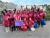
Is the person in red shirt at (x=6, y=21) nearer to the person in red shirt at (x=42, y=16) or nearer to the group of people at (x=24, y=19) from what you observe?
the group of people at (x=24, y=19)

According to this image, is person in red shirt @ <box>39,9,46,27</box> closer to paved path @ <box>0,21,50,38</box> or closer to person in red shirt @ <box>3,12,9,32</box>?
paved path @ <box>0,21,50,38</box>

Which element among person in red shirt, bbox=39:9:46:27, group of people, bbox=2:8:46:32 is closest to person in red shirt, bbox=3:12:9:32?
group of people, bbox=2:8:46:32

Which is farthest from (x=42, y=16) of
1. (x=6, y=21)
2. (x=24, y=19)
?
(x=6, y=21)

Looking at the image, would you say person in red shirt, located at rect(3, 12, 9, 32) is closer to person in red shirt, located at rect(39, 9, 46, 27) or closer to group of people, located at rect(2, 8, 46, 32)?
group of people, located at rect(2, 8, 46, 32)

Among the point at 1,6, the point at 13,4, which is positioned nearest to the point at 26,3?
the point at 13,4

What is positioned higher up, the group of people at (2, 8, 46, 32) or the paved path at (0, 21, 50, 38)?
the group of people at (2, 8, 46, 32)

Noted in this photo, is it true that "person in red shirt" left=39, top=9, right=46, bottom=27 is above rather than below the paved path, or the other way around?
above

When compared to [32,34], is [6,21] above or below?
above

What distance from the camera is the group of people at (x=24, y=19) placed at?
7.79ft

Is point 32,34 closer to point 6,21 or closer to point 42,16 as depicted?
point 42,16

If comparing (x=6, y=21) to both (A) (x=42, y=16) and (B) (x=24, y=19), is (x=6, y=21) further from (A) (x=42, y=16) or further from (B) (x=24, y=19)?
(A) (x=42, y=16)

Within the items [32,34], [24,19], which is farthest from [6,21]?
[32,34]

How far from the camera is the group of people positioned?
2.37m

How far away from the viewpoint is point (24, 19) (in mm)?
2385
